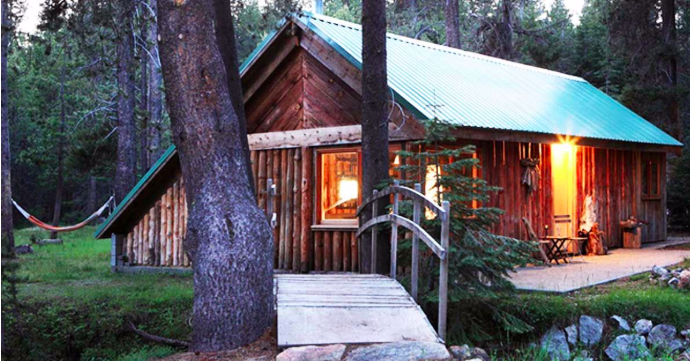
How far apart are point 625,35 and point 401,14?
10.4 metres

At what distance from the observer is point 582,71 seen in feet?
111

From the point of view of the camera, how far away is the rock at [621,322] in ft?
28.9

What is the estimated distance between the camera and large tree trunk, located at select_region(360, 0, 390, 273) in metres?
10.0

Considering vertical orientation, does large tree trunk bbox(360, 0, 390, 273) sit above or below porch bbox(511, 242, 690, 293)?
above

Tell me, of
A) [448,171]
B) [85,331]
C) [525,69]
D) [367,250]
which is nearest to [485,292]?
[448,171]

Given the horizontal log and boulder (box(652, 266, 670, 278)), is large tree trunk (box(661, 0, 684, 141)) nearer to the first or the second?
boulder (box(652, 266, 670, 278))

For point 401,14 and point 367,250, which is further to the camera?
point 401,14

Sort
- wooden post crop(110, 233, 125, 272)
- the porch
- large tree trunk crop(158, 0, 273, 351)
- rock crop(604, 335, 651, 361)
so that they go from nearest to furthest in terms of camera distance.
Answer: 1. large tree trunk crop(158, 0, 273, 351)
2. rock crop(604, 335, 651, 361)
3. the porch
4. wooden post crop(110, 233, 125, 272)

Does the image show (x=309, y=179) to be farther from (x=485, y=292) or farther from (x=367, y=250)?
(x=485, y=292)

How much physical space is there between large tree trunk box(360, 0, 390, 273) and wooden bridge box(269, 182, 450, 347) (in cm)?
129

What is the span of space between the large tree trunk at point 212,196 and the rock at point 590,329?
13.4ft

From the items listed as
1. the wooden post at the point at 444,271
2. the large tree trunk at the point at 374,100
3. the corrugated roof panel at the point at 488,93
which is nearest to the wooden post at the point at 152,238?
the corrugated roof panel at the point at 488,93

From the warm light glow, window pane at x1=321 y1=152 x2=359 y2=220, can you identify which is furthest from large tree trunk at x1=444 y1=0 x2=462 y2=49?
the warm light glow

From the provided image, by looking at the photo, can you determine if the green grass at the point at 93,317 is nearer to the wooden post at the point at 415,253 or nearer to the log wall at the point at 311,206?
the log wall at the point at 311,206
